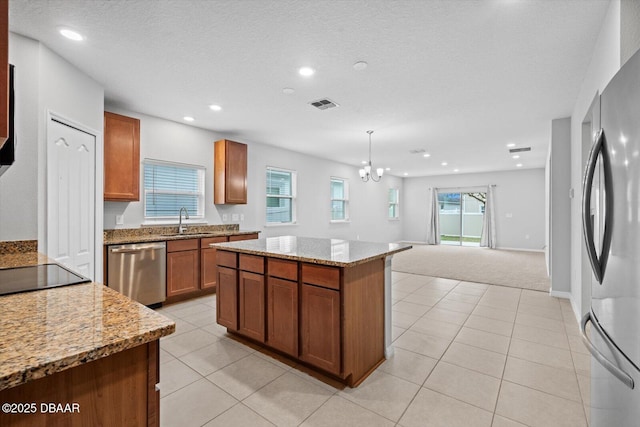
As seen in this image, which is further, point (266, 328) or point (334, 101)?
point (334, 101)

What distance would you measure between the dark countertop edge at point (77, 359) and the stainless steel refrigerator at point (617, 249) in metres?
1.40

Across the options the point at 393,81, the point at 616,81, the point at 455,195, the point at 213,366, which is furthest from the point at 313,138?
the point at 455,195

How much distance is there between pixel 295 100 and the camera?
361cm

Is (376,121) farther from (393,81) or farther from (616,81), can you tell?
(616,81)

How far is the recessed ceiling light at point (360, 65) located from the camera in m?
2.67

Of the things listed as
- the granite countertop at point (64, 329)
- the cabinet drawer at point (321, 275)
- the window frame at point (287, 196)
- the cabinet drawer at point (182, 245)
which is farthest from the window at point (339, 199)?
the granite countertop at point (64, 329)

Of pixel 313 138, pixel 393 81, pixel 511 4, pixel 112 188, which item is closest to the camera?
pixel 511 4

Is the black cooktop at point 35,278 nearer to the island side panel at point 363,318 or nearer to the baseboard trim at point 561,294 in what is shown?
the island side panel at point 363,318

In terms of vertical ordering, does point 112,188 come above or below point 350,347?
above

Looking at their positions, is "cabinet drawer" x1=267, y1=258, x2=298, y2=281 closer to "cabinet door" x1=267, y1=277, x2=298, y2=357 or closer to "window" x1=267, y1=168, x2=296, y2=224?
"cabinet door" x1=267, y1=277, x2=298, y2=357

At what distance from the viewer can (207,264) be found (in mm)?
4211

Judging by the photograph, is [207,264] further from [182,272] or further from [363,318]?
[363,318]

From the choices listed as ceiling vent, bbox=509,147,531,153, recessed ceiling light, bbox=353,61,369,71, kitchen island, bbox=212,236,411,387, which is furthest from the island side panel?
ceiling vent, bbox=509,147,531,153

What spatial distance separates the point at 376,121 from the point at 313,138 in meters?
1.41
